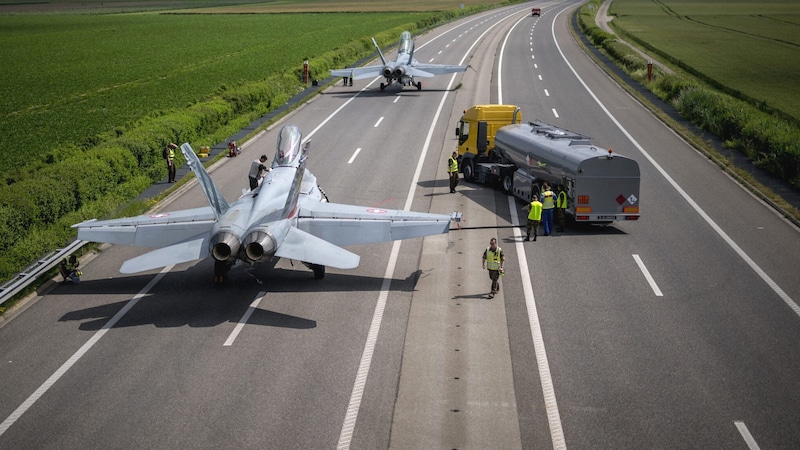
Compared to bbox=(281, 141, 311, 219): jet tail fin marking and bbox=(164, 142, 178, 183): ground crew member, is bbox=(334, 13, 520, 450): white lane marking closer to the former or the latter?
bbox=(281, 141, 311, 219): jet tail fin marking

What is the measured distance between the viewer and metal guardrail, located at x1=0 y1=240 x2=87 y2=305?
846 inches

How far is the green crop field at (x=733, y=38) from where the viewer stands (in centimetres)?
6253

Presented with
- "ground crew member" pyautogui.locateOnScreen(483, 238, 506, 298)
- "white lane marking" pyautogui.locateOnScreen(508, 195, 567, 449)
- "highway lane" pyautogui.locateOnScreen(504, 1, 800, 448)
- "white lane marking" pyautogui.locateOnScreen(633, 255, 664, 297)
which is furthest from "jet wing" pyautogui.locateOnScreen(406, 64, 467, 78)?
"ground crew member" pyautogui.locateOnScreen(483, 238, 506, 298)

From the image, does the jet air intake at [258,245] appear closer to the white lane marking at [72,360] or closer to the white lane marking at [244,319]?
the white lane marking at [244,319]

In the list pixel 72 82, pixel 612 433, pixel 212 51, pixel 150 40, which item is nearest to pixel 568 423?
pixel 612 433

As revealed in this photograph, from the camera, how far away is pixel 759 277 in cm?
2380

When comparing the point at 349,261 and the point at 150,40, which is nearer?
the point at 349,261

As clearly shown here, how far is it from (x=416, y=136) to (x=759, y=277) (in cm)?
2352

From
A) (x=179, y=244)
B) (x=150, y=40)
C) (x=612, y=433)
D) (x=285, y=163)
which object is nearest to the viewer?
(x=612, y=433)

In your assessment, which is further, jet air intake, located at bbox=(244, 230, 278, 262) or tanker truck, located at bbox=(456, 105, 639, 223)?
tanker truck, located at bbox=(456, 105, 639, 223)

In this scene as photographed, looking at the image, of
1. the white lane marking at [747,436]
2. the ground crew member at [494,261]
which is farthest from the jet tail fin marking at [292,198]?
the white lane marking at [747,436]

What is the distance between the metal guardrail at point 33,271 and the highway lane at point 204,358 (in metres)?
0.70

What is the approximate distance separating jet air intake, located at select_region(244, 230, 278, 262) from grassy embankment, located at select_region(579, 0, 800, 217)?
20.6 metres

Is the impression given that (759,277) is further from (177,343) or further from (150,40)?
(150,40)
